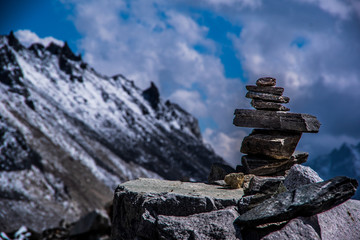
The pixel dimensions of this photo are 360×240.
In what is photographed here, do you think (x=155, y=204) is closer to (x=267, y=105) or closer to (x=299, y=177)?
(x=299, y=177)

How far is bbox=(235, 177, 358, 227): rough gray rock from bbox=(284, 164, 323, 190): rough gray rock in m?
1.07

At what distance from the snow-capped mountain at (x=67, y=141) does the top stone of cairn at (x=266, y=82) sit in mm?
11414

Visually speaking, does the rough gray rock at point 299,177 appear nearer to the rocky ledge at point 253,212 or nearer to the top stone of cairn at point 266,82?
the rocky ledge at point 253,212

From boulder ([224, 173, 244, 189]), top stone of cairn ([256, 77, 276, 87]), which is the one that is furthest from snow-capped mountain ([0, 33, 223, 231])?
boulder ([224, 173, 244, 189])

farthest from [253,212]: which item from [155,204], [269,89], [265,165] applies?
[269,89]

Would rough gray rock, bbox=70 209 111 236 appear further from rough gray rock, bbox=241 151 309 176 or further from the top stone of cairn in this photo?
the top stone of cairn

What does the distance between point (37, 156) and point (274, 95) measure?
7714 cm

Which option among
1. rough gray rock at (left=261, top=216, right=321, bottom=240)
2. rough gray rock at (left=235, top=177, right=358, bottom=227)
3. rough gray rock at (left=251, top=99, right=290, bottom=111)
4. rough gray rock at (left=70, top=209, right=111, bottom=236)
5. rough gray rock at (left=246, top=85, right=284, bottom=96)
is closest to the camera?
rough gray rock at (left=261, top=216, right=321, bottom=240)

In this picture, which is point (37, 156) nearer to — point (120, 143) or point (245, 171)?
point (120, 143)

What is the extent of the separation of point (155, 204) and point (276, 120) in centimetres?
653

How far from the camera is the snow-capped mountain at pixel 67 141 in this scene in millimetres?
71438

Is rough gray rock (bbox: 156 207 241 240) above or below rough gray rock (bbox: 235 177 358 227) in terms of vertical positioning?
below

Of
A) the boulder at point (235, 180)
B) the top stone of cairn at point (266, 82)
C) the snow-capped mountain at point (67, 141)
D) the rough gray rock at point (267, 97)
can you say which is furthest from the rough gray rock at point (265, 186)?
the snow-capped mountain at point (67, 141)

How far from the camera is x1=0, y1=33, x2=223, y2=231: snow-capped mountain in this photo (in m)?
71.4
